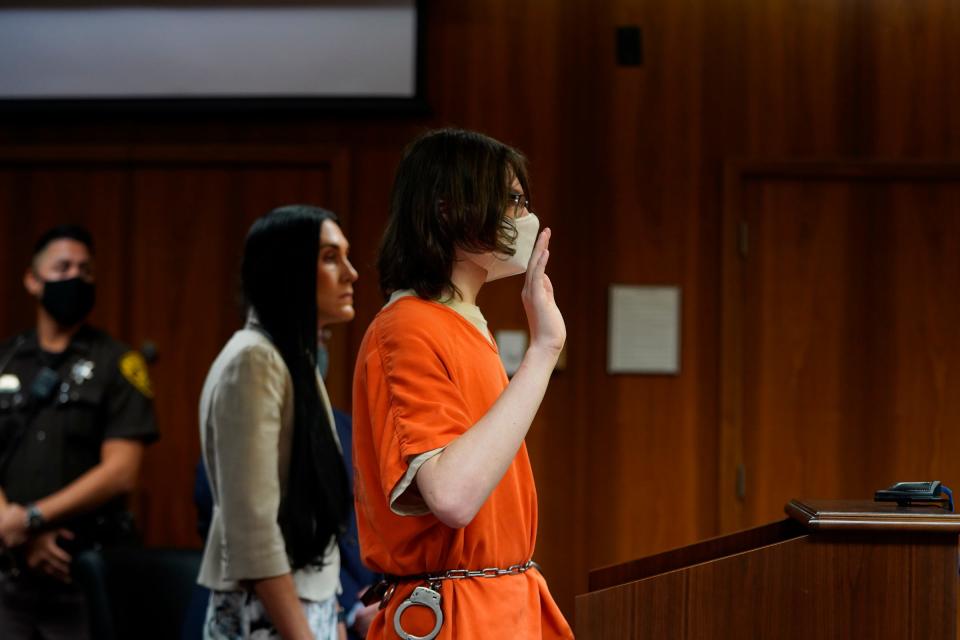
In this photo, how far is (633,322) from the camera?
3570 mm

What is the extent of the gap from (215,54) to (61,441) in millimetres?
1473

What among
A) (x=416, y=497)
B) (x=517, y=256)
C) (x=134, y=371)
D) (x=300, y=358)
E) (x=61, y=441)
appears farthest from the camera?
(x=134, y=371)

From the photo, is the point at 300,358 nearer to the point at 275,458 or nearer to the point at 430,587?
the point at 275,458

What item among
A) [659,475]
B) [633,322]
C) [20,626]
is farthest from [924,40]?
[20,626]

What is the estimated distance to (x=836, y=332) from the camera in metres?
3.57

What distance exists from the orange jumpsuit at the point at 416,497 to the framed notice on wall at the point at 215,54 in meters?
2.47

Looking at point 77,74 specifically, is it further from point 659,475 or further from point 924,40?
point 924,40

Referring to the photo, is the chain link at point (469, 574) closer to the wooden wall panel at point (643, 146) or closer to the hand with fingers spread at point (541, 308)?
the hand with fingers spread at point (541, 308)

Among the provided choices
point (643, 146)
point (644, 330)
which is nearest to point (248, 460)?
point (644, 330)

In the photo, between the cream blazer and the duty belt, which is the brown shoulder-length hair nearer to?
the duty belt

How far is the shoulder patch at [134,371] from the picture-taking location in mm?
3045

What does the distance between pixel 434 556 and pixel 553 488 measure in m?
2.42

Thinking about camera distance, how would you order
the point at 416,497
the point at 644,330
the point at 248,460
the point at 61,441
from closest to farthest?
1. the point at 416,497
2. the point at 248,460
3. the point at 61,441
4. the point at 644,330

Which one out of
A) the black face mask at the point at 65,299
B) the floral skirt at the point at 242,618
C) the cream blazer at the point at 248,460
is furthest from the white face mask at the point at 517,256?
the black face mask at the point at 65,299
